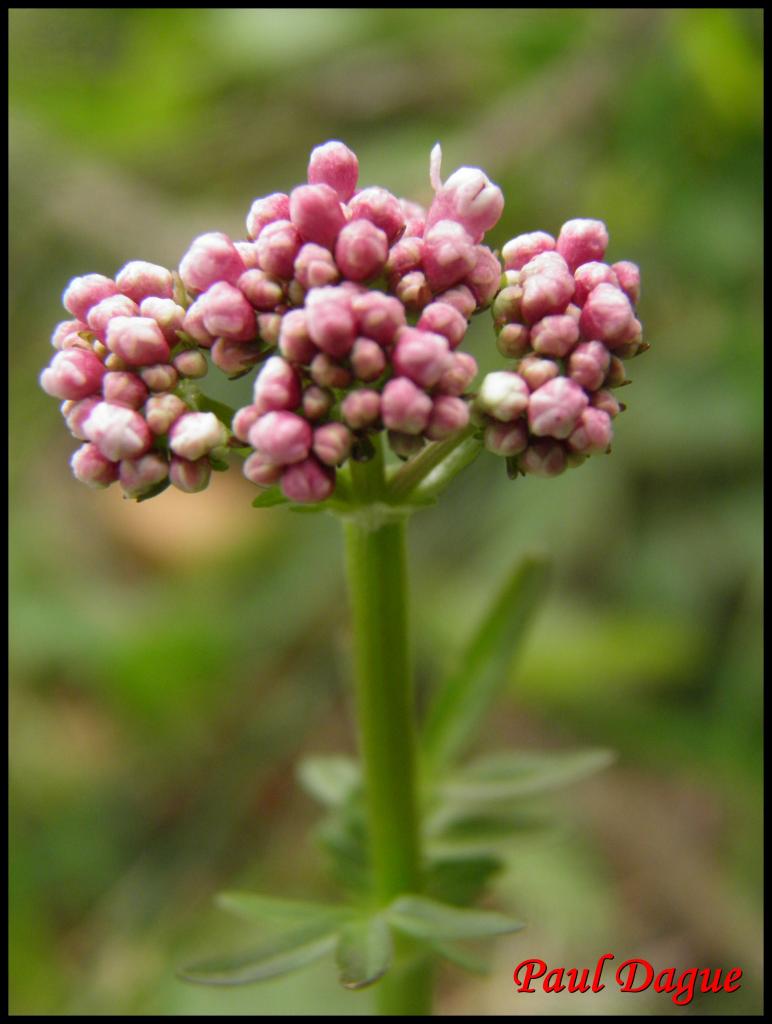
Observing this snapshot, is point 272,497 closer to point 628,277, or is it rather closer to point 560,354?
point 560,354

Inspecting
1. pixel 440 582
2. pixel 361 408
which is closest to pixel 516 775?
pixel 361 408

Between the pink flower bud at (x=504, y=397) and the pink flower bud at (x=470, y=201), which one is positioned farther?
the pink flower bud at (x=470, y=201)

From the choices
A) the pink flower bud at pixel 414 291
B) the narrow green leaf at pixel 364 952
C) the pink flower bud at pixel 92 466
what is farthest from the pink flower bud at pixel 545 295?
the narrow green leaf at pixel 364 952

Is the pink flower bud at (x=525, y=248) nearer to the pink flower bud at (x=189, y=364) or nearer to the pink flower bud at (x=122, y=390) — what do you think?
the pink flower bud at (x=189, y=364)

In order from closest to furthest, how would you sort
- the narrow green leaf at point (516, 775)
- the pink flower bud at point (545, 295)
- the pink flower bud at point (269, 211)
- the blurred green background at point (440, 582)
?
the pink flower bud at point (545, 295) → the pink flower bud at point (269, 211) → the narrow green leaf at point (516, 775) → the blurred green background at point (440, 582)

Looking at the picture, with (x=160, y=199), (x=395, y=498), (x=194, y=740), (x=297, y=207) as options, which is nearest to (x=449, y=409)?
(x=395, y=498)

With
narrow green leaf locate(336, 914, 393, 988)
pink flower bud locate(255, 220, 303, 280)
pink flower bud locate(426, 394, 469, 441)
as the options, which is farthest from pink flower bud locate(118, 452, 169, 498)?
narrow green leaf locate(336, 914, 393, 988)
